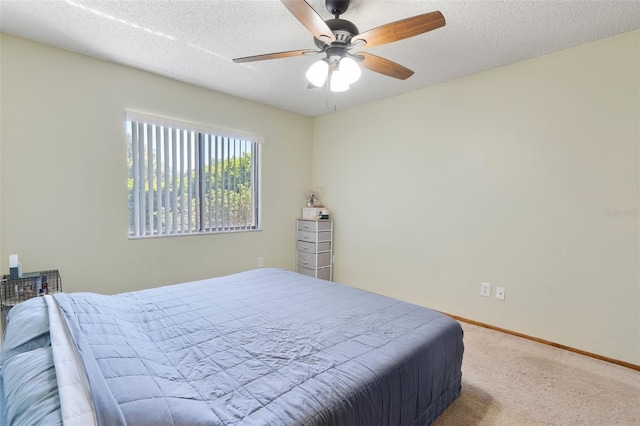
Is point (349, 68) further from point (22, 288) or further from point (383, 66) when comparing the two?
point (22, 288)

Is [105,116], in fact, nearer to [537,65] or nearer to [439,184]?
[439,184]

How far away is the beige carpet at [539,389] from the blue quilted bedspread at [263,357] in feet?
0.71

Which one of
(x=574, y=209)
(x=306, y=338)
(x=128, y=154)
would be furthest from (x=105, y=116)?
(x=574, y=209)

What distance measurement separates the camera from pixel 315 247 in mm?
4160

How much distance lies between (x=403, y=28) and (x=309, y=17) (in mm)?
495

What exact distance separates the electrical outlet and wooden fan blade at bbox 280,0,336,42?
2.62 meters

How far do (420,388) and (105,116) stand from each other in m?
3.32

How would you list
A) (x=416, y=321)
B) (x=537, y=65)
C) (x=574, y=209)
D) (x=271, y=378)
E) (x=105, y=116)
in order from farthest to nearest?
(x=105, y=116) → (x=537, y=65) → (x=574, y=209) → (x=416, y=321) → (x=271, y=378)

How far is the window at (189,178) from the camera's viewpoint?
3.04 meters

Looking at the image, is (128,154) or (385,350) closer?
(385,350)

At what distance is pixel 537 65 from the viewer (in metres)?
2.62

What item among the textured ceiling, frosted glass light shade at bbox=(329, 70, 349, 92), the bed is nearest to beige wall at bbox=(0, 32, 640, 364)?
the textured ceiling

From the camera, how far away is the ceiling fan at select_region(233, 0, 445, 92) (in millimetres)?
1480

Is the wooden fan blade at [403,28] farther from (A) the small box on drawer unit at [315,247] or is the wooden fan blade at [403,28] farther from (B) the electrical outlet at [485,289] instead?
(A) the small box on drawer unit at [315,247]
